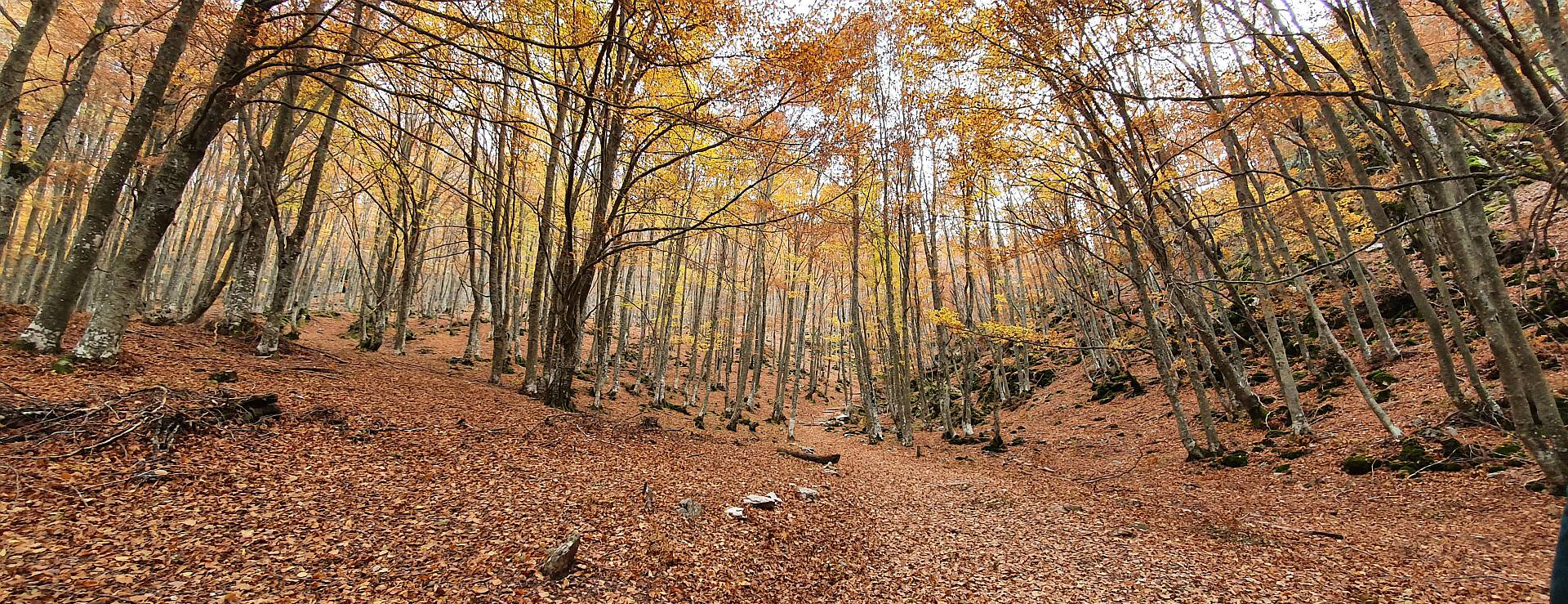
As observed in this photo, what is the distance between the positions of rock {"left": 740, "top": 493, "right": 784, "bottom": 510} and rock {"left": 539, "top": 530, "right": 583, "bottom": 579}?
2777 millimetres

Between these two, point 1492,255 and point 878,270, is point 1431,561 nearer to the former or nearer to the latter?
point 1492,255

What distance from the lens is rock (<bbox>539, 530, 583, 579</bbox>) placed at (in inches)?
163

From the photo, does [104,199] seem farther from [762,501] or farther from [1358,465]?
[1358,465]

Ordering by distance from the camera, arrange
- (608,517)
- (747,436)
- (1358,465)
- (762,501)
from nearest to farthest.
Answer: (608,517)
(762,501)
(1358,465)
(747,436)

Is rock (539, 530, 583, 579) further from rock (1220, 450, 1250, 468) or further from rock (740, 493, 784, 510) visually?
rock (1220, 450, 1250, 468)

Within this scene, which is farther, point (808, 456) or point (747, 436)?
point (747, 436)

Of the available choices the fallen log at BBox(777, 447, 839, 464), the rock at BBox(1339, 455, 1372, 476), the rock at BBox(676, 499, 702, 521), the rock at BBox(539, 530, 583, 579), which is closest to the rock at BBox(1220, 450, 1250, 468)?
the rock at BBox(1339, 455, 1372, 476)

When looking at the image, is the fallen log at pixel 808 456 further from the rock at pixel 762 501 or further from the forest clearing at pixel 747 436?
the rock at pixel 762 501

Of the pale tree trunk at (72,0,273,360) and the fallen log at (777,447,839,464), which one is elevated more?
the pale tree trunk at (72,0,273,360)

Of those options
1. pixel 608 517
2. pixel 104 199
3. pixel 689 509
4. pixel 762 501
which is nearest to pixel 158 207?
pixel 104 199

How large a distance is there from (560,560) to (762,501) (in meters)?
3.11

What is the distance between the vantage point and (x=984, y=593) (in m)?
5.25

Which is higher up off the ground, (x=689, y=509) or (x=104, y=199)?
(x=104, y=199)

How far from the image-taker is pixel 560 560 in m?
4.19
